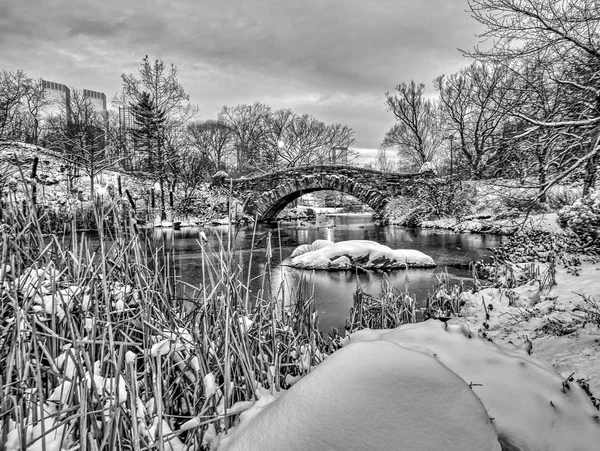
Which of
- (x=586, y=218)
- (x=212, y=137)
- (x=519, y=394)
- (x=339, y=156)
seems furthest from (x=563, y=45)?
(x=212, y=137)

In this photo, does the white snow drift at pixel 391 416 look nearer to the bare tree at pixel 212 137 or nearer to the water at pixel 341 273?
the water at pixel 341 273

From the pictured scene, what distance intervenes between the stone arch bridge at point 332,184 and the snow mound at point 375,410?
17105 millimetres

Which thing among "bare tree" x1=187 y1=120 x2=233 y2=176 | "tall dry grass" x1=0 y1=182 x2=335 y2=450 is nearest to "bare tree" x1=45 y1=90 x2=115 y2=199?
"tall dry grass" x1=0 y1=182 x2=335 y2=450

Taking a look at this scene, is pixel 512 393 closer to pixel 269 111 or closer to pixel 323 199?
pixel 269 111

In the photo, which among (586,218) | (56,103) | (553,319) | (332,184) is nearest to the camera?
(553,319)

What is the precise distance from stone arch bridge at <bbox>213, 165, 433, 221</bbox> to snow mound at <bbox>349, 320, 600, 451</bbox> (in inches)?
643

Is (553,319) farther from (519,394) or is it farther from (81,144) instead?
(81,144)

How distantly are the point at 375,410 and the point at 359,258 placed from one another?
6.89 m

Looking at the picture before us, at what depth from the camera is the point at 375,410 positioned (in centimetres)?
113

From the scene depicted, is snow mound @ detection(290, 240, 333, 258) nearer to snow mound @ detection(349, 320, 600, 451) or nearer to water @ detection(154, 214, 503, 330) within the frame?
water @ detection(154, 214, 503, 330)

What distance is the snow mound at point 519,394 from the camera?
1.63m

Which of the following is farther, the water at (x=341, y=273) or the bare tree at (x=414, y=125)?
the bare tree at (x=414, y=125)

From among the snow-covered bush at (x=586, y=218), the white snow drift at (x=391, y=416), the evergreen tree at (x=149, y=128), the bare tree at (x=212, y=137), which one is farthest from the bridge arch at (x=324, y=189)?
the bare tree at (x=212, y=137)

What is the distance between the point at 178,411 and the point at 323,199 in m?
46.0
